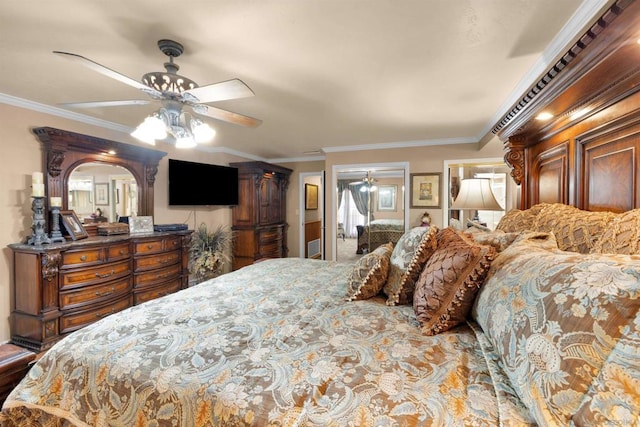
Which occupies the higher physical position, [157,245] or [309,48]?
[309,48]

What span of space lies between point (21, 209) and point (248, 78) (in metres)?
2.70

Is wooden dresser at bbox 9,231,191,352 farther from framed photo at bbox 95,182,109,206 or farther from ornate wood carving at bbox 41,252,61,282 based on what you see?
framed photo at bbox 95,182,109,206

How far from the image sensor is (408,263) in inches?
62.9

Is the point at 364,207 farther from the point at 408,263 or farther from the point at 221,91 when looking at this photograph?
the point at 221,91

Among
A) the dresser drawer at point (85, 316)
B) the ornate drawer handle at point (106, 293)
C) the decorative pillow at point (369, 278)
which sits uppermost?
the decorative pillow at point (369, 278)

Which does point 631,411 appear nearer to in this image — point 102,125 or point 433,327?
point 433,327

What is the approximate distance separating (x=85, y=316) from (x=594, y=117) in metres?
4.43

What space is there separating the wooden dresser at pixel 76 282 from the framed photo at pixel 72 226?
0.44 ft

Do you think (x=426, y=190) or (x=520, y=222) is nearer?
(x=520, y=222)

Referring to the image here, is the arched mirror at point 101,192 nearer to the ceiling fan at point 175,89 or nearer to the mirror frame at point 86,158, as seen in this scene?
the mirror frame at point 86,158

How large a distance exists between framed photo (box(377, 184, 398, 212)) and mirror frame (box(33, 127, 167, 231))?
12.0ft

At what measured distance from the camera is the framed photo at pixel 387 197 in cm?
521

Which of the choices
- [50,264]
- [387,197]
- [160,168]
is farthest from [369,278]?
[160,168]

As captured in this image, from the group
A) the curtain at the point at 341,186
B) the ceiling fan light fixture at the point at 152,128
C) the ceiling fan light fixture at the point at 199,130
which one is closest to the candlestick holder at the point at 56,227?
the ceiling fan light fixture at the point at 152,128
